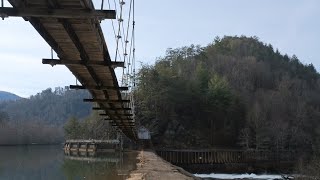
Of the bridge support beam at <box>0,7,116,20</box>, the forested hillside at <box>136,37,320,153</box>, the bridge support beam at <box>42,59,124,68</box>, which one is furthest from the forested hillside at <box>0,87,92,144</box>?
the bridge support beam at <box>0,7,116,20</box>

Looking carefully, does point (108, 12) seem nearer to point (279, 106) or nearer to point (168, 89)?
point (168, 89)

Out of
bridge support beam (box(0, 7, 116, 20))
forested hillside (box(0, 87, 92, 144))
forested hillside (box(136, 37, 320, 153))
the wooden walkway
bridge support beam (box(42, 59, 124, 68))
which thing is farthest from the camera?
forested hillside (box(0, 87, 92, 144))

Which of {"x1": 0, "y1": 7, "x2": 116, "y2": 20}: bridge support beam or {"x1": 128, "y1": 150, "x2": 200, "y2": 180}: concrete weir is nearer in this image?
{"x1": 0, "y1": 7, "x2": 116, "y2": 20}: bridge support beam

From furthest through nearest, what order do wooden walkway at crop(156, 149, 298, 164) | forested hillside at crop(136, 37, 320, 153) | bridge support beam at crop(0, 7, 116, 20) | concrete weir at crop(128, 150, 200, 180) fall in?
forested hillside at crop(136, 37, 320, 153), wooden walkway at crop(156, 149, 298, 164), concrete weir at crop(128, 150, 200, 180), bridge support beam at crop(0, 7, 116, 20)

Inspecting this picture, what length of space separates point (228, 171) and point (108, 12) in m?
50.8

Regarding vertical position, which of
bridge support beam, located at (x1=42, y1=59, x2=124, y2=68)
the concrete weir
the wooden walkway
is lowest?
the wooden walkway

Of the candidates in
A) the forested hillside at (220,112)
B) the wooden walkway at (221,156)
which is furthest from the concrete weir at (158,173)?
the forested hillside at (220,112)

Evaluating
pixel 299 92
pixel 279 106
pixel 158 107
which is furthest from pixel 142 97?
pixel 299 92

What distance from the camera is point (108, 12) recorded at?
7.87 meters

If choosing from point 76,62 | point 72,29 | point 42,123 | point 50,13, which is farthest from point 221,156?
point 42,123

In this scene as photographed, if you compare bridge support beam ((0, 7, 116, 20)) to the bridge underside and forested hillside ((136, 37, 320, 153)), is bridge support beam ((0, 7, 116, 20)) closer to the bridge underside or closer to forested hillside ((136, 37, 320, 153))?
the bridge underside

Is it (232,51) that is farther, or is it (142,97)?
(232,51)

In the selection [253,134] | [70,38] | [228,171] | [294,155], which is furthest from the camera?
[253,134]

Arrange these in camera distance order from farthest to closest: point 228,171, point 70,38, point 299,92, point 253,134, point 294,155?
point 299,92 < point 253,134 < point 294,155 < point 228,171 < point 70,38
